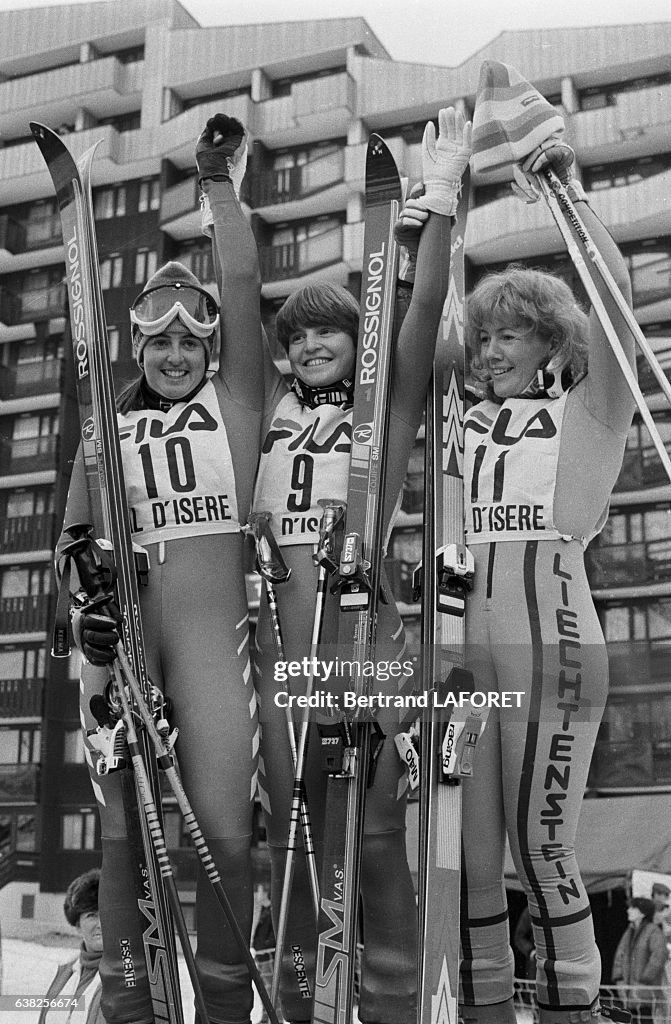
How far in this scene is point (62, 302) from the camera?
3.17 metres

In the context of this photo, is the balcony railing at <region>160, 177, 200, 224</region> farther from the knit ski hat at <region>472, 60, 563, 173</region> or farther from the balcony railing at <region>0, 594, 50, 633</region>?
the balcony railing at <region>0, 594, 50, 633</region>

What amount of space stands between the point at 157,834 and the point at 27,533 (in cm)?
116

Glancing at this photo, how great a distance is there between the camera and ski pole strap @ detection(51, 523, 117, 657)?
2.32m

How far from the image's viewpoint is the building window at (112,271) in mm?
2979

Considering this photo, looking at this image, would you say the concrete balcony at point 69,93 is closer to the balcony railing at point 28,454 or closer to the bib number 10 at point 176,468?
the balcony railing at point 28,454

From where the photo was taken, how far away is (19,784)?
9.61 ft

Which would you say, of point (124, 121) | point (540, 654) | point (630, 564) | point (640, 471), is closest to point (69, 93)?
point (124, 121)

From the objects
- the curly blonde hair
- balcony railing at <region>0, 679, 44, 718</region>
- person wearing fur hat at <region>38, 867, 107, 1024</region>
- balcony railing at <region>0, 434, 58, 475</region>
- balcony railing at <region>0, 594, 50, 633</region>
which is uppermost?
the curly blonde hair

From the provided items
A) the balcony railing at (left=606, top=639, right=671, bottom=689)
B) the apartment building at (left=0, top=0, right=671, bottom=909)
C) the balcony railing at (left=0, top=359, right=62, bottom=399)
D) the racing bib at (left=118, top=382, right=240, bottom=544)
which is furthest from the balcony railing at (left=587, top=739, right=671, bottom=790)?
the balcony railing at (left=0, top=359, right=62, bottom=399)

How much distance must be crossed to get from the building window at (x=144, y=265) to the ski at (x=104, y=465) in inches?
12.6

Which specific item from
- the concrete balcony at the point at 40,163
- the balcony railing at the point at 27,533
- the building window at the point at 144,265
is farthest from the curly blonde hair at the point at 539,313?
the balcony railing at the point at 27,533

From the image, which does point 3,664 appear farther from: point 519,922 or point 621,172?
point 621,172

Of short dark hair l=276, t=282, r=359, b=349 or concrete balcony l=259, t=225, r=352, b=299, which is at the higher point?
concrete balcony l=259, t=225, r=352, b=299

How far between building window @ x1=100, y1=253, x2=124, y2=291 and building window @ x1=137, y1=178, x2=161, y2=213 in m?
0.18
